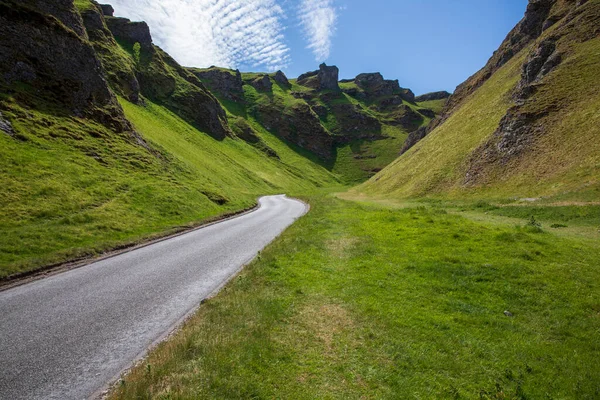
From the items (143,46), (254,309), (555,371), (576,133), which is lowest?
(254,309)

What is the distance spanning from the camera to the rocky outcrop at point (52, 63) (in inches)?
1299

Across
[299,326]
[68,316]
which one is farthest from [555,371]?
[68,316]

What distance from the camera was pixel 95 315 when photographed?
32.2 ft

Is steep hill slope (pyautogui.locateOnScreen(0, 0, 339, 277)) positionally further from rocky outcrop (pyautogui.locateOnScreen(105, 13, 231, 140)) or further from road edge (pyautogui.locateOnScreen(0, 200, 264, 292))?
rocky outcrop (pyautogui.locateOnScreen(105, 13, 231, 140))

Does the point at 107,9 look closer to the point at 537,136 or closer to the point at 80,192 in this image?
the point at 80,192

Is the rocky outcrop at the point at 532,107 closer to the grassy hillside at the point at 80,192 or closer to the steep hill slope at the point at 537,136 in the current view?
the steep hill slope at the point at 537,136

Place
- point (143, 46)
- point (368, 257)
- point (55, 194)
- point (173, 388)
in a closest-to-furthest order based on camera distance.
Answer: point (173, 388) → point (368, 257) → point (55, 194) → point (143, 46)

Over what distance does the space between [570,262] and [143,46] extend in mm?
151534

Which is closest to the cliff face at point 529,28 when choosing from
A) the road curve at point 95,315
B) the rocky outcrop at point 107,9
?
the road curve at point 95,315

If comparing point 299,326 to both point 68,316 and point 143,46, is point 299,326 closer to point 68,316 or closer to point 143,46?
point 68,316

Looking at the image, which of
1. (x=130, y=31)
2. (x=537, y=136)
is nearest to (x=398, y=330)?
(x=537, y=136)

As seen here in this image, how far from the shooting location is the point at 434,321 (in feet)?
29.6

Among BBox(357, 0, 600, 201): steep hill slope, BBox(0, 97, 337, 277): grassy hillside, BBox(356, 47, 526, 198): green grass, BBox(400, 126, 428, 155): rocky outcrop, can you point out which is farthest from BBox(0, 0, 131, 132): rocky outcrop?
BBox(400, 126, 428, 155): rocky outcrop

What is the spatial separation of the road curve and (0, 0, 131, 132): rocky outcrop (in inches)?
1203
